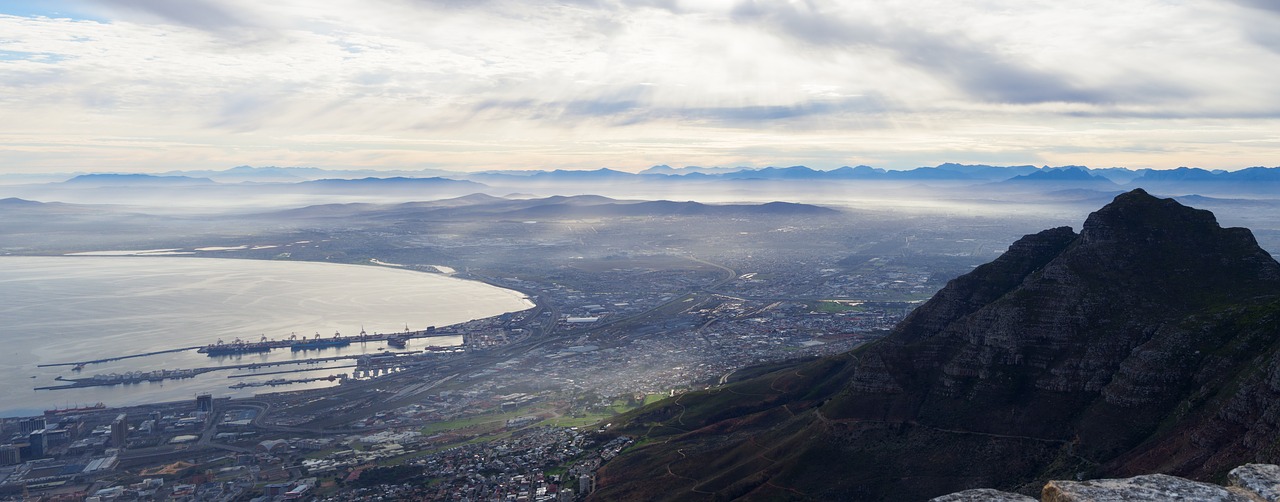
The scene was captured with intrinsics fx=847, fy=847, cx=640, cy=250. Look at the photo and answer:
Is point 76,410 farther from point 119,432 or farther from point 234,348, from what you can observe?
point 234,348

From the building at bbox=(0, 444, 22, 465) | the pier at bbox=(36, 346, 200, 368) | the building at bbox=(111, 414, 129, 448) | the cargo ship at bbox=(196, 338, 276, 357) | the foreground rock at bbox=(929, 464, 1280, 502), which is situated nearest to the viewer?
the foreground rock at bbox=(929, 464, 1280, 502)

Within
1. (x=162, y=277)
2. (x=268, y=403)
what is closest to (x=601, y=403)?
(x=268, y=403)

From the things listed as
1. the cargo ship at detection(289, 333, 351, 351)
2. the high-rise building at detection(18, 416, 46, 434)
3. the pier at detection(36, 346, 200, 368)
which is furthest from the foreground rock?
the pier at detection(36, 346, 200, 368)

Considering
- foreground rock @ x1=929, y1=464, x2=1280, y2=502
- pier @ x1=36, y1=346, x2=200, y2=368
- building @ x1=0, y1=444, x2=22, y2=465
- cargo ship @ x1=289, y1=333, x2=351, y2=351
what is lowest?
building @ x1=0, y1=444, x2=22, y2=465

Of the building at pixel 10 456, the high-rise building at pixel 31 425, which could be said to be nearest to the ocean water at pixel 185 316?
the high-rise building at pixel 31 425

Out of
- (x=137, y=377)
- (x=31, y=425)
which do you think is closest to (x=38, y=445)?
(x=31, y=425)

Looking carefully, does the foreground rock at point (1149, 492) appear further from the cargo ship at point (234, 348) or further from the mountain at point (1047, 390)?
the cargo ship at point (234, 348)

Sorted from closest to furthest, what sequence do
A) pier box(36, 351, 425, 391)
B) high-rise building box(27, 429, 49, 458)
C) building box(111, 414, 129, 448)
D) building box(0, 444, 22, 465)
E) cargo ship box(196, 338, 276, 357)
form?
building box(0, 444, 22, 465) < high-rise building box(27, 429, 49, 458) < building box(111, 414, 129, 448) < pier box(36, 351, 425, 391) < cargo ship box(196, 338, 276, 357)

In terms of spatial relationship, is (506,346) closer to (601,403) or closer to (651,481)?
(601,403)

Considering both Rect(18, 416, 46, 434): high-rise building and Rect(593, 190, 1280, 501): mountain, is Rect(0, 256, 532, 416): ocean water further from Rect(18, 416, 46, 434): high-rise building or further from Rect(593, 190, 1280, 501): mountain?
Rect(593, 190, 1280, 501): mountain
